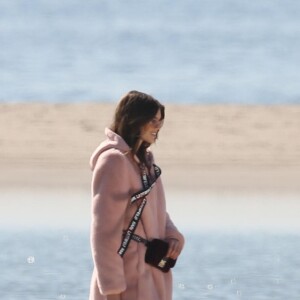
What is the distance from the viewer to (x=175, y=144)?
16.0 m

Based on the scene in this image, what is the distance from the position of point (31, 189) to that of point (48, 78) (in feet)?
41.1

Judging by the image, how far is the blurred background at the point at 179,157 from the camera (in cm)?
972

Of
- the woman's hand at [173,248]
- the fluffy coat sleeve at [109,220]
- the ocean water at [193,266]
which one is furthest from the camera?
the ocean water at [193,266]

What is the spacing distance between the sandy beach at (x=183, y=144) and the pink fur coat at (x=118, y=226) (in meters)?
8.50

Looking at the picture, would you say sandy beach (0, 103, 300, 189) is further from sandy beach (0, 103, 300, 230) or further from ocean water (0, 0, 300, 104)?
ocean water (0, 0, 300, 104)

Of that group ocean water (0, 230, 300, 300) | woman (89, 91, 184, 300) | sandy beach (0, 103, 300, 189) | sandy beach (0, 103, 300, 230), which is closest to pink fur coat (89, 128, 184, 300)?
woman (89, 91, 184, 300)

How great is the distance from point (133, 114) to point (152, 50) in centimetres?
2800

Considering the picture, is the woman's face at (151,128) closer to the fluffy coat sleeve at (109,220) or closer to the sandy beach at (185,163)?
the fluffy coat sleeve at (109,220)

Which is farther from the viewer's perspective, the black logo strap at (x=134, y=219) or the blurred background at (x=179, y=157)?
the blurred background at (x=179, y=157)

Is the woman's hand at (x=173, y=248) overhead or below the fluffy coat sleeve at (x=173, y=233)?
below

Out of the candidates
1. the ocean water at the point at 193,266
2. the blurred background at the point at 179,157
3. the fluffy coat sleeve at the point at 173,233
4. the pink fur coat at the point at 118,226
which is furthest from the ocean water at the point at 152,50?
the pink fur coat at the point at 118,226

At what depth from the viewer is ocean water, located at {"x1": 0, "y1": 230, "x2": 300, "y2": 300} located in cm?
898

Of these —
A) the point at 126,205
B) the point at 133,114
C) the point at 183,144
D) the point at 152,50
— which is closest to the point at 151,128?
the point at 133,114

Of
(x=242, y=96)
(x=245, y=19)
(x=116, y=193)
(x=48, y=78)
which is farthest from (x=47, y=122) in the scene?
(x=245, y=19)
